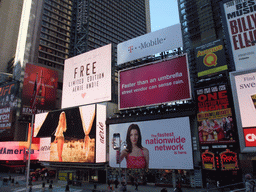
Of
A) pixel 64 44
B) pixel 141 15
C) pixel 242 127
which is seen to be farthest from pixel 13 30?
pixel 242 127

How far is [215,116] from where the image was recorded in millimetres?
27859

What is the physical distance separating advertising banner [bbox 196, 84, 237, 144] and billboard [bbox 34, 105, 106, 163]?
53.5 ft

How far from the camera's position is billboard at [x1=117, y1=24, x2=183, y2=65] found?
3516 centimetres

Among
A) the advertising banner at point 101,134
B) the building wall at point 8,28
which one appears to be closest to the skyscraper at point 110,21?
the building wall at point 8,28

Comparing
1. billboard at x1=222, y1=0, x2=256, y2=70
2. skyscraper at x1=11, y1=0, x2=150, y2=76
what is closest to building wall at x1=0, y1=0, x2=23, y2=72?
skyscraper at x1=11, y1=0, x2=150, y2=76

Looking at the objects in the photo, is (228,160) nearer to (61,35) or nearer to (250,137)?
(250,137)

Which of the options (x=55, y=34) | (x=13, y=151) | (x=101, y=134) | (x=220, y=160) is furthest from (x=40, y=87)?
(x=220, y=160)

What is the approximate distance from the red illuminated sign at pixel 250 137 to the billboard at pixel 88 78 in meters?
23.3

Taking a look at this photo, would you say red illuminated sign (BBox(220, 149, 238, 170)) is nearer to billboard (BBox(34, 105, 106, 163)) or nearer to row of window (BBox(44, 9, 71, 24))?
billboard (BBox(34, 105, 106, 163))

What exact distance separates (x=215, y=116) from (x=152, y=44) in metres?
17.0

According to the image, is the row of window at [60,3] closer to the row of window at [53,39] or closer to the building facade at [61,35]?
the building facade at [61,35]

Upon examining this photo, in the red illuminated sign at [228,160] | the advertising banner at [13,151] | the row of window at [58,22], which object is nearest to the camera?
the red illuminated sign at [228,160]

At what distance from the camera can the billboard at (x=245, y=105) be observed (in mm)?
25422

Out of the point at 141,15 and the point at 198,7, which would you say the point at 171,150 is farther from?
the point at 141,15
